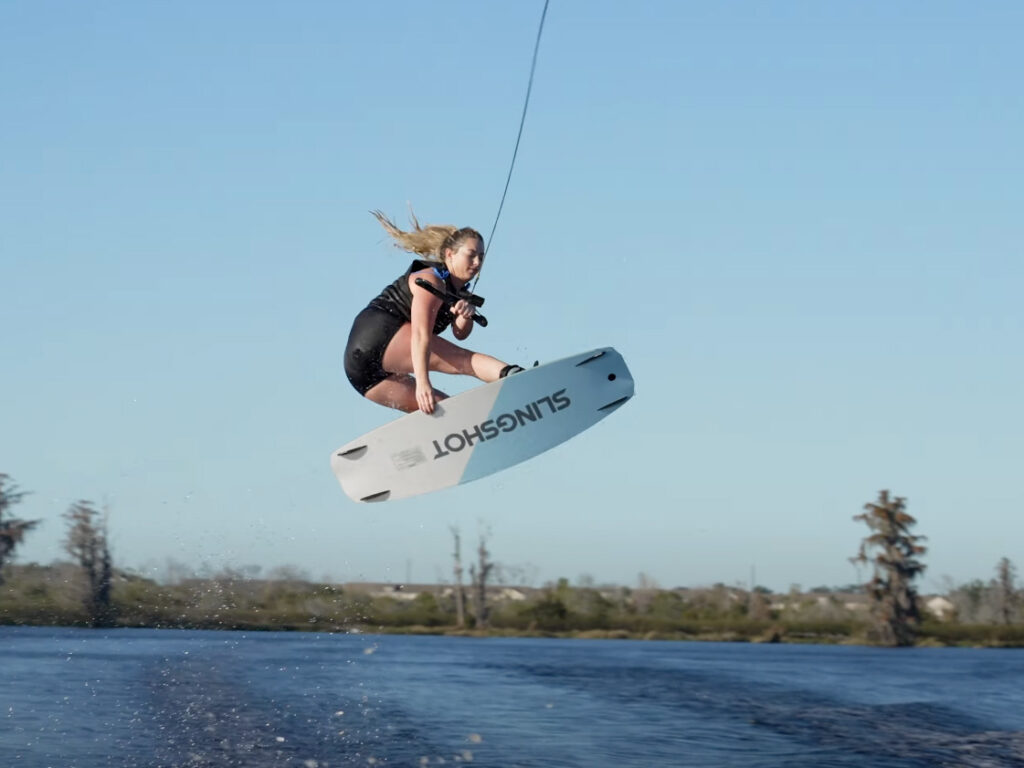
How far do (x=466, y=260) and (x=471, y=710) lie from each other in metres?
21.5

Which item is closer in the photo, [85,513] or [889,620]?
[85,513]

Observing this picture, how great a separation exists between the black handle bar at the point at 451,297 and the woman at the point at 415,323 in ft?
0.10

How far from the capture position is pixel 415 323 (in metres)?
9.73

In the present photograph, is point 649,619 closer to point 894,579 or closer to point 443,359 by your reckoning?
point 894,579

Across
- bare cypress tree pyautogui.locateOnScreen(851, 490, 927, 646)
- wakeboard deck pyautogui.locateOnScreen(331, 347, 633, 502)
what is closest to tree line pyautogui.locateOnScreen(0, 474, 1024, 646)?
Result: bare cypress tree pyautogui.locateOnScreen(851, 490, 927, 646)

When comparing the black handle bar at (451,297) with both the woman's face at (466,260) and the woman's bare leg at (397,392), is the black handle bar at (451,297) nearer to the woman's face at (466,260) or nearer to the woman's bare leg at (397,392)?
the woman's face at (466,260)

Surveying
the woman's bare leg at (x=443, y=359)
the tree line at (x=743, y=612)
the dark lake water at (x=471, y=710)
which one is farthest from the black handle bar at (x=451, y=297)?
the tree line at (x=743, y=612)

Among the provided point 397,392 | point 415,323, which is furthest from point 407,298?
point 397,392

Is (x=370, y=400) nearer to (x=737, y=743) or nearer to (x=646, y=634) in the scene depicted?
(x=737, y=743)

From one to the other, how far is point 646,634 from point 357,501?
73871 millimetres

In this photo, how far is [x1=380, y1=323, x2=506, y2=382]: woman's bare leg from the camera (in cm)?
1002

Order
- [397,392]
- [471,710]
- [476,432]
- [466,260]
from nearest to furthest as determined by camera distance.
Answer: [466,260]
[397,392]
[476,432]
[471,710]

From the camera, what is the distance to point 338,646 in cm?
5400

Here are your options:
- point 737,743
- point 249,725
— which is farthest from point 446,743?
point 737,743
